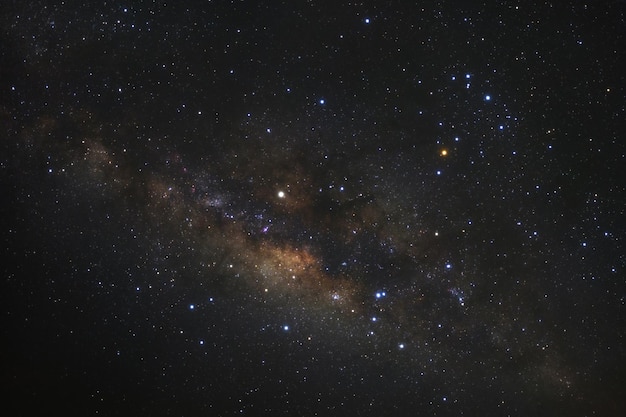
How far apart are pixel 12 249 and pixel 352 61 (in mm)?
5337

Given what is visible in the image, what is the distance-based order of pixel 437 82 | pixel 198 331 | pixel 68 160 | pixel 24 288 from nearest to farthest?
pixel 437 82 < pixel 68 160 < pixel 198 331 < pixel 24 288

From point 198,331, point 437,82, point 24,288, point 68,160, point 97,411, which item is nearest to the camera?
A: point 437,82

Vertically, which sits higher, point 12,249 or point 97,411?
point 12,249

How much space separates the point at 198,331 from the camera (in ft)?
19.6

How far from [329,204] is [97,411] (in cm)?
494

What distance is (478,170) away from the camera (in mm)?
5246

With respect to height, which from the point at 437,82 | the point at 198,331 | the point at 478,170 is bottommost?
the point at 198,331

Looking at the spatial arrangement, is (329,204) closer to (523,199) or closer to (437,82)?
(437,82)

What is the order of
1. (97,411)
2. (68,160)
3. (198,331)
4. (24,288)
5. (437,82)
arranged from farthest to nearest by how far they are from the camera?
(97,411)
(24,288)
(198,331)
(68,160)
(437,82)

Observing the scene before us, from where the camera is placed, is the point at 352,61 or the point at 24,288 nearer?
the point at 352,61

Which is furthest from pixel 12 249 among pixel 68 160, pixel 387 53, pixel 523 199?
pixel 523 199

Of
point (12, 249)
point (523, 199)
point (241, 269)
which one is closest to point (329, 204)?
point (241, 269)

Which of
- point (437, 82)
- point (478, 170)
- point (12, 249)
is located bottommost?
point (12, 249)

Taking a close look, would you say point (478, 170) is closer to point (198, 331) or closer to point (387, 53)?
point (387, 53)
